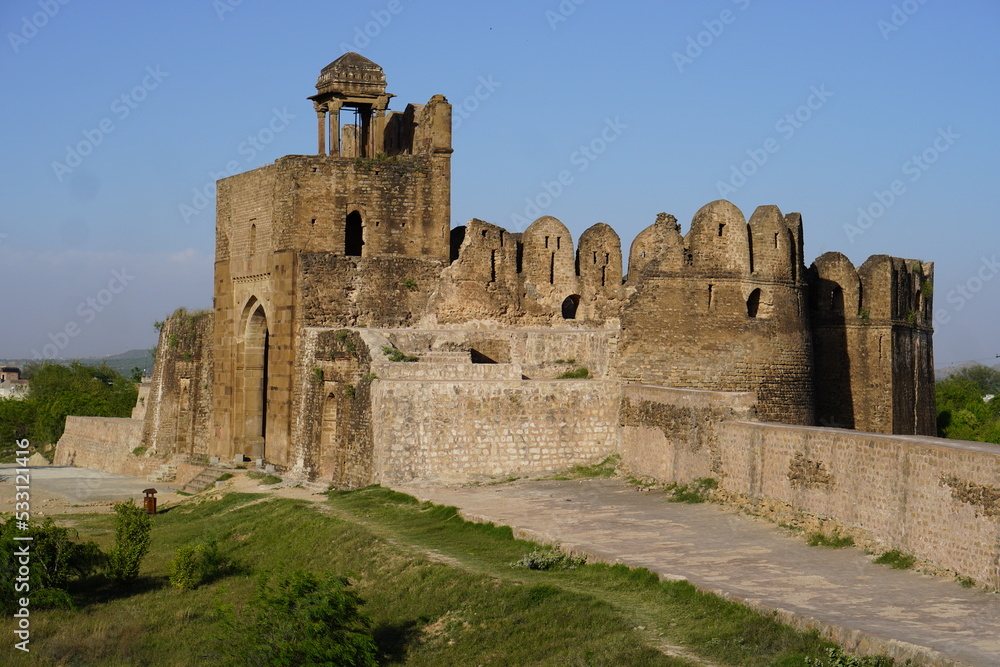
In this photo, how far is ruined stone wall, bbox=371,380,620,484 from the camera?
17.5 meters

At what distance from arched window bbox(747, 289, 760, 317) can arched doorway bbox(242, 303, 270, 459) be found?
9.64 m

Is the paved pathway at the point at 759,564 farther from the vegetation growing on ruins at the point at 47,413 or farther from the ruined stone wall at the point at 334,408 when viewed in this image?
the vegetation growing on ruins at the point at 47,413

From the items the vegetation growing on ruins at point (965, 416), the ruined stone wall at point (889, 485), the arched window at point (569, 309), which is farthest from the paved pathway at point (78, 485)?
the vegetation growing on ruins at point (965, 416)

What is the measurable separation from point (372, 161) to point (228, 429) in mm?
6590

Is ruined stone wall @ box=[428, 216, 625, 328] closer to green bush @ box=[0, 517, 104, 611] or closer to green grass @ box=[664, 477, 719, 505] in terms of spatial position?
green grass @ box=[664, 477, 719, 505]

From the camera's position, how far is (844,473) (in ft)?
41.2

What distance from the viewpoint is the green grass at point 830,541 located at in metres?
12.2

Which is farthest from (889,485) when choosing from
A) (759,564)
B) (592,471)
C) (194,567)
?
(194,567)

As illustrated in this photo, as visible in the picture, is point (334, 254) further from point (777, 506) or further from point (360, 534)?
point (777, 506)

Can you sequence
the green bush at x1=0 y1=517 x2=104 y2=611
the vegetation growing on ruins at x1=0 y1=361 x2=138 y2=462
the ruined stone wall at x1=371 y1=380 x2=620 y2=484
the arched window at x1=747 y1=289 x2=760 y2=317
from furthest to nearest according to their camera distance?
the vegetation growing on ruins at x1=0 y1=361 x2=138 y2=462, the arched window at x1=747 y1=289 x2=760 y2=317, the ruined stone wall at x1=371 y1=380 x2=620 y2=484, the green bush at x1=0 y1=517 x2=104 y2=611

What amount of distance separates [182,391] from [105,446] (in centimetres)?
406

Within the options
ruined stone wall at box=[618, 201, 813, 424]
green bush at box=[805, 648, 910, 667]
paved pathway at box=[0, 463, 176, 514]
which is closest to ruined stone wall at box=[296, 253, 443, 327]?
ruined stone wall at box=[618, 201, 813, 424]

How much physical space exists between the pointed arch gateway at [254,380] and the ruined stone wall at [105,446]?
12.0 ft

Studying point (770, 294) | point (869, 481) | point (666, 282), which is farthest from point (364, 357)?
point (869, 481)
